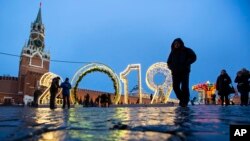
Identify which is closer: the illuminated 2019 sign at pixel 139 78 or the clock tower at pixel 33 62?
the illuminated 2019 sign at pixel 139 78

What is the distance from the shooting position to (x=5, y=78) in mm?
64625

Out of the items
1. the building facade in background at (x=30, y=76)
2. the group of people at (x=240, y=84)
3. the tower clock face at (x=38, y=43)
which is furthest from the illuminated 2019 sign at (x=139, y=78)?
the tower clock face at (x=38, y=43)

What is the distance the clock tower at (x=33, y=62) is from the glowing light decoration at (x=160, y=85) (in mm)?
36288

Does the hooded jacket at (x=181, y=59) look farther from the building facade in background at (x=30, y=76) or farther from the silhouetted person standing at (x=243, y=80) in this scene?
the building facade in background at (x=30, y=76)

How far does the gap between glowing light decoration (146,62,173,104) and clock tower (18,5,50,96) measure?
3629 centimetres

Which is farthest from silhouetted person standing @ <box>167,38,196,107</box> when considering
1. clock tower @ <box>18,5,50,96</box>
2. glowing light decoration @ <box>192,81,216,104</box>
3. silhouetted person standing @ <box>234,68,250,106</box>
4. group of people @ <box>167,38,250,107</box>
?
clock tower @ <box>18,5,50,96</box>

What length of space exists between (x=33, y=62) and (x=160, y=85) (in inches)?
2006

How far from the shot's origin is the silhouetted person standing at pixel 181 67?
7605mm

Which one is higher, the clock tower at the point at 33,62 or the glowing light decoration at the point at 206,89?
the clock tower at the point at 33,62

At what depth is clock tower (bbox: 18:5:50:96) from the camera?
6469 cm

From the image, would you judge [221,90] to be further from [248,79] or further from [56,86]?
[56,86]

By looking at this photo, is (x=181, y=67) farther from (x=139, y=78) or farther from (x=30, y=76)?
(x=30, y=76)

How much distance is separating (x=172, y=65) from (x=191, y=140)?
578cm

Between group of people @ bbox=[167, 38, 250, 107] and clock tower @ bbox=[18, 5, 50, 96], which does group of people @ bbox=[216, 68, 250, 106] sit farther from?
clock tower @ bbox=[18, 5, 50, 96]
